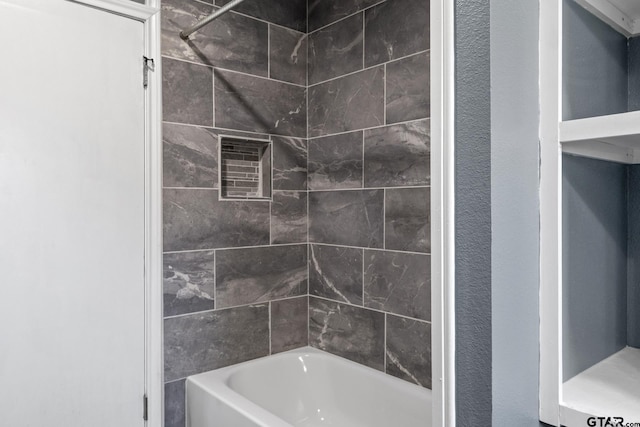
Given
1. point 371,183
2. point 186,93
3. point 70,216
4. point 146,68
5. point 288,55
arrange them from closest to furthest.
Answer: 1. point 70,216
2. point 146,68
3. point 186,93
4. point 371,183
5. point 288,55

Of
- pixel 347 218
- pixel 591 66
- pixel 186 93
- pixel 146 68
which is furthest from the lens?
pixel 347 218

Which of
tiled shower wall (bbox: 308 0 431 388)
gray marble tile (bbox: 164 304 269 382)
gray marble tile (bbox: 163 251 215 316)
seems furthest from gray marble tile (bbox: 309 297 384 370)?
gray marble tile (bbox: 163 251 215 316)

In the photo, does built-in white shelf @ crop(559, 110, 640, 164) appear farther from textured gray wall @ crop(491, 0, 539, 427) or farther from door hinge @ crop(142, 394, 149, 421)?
door hinge @ crop(142, 394, 149, 421)

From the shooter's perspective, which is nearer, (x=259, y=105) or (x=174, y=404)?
(x=174, y=404)

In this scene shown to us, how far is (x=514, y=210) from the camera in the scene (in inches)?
33.1

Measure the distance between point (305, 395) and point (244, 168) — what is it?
3.68 ft

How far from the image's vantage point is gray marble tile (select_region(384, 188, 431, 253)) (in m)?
1.89

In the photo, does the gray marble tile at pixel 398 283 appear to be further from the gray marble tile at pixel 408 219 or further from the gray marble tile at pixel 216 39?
the gray marble tile at pixel 216 39

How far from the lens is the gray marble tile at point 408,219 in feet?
6.20

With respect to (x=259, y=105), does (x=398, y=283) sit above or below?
below

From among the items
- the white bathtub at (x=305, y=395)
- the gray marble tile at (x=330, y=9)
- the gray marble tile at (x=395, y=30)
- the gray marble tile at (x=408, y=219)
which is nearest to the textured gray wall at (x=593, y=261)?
the gray marble tile at (x=408, y=219)

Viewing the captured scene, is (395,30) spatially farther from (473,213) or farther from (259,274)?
(473,213)

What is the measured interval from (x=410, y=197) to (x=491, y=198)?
1151 millimetres

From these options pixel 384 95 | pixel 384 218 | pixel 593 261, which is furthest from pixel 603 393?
pixel 384 95
